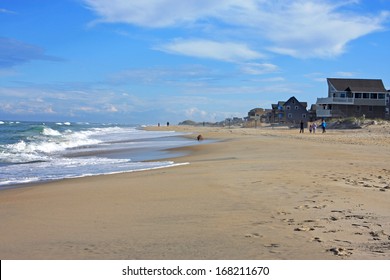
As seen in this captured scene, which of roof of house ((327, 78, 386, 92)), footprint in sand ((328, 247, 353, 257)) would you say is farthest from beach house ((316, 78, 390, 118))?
footprint in sand ((328, 247, 353, 257))

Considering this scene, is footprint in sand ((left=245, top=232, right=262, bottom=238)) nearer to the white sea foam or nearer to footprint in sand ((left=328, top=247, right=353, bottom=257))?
footprint in sand ((left=328, top=247, right=353, bottom=257))

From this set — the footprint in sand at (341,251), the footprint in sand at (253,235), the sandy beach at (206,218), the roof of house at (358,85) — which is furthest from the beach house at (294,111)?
the footprint in sand at (341,251)

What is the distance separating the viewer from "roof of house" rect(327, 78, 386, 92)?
67.4 m

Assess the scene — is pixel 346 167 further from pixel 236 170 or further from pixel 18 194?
pixel 18 194

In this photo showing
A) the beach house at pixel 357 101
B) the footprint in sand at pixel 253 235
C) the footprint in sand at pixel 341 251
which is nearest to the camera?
the footprint in sand at pixel 341 251

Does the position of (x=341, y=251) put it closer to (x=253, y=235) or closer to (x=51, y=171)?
(x=253, y=235)

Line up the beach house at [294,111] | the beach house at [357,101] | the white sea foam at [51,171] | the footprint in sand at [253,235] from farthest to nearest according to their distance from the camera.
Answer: the beach house at [294,111] → the beach house at [357,101] → the white sea foam at [51,171] → the footprint in sand at [253,235]

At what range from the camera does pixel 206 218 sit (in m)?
6.71

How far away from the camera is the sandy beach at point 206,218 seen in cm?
508

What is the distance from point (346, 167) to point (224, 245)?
353 inches

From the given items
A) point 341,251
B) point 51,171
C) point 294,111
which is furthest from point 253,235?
point 294,111

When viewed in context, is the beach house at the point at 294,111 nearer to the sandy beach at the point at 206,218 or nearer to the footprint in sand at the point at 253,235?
the sandy beach at the point at 206,218

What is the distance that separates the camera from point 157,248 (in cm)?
520
